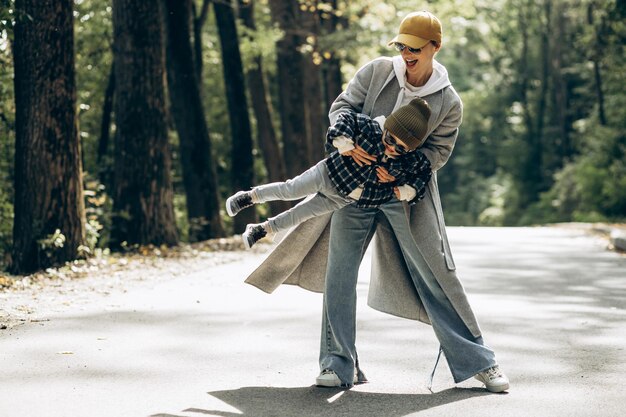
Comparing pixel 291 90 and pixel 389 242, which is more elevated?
pixel 291 90

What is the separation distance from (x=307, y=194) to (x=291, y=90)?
18.4 m

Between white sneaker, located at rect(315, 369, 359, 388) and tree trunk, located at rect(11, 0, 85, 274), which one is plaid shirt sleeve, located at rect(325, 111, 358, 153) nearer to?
white sneaker, located at rect(315, 369, 359, 388)

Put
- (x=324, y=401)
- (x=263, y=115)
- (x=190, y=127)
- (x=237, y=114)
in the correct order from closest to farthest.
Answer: (x=324, y=401)
(x=190, y=127)
(x=237, y=114)
(x=263, y=115)

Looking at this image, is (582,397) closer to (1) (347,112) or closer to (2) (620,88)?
(1) (347,112)

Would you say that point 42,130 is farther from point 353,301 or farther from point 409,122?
point 409,122

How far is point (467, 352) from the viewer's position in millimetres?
6410

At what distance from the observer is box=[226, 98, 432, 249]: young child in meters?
6.00

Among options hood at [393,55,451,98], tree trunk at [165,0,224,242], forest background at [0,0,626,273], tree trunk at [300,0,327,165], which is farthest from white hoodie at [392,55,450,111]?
tree trunk at [300,0,327,165]

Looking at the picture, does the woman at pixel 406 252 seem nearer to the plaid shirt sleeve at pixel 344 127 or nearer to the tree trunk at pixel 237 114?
the plaid shirt sleeve at pixel 344 127

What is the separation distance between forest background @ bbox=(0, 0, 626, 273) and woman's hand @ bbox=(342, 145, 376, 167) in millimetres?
6862

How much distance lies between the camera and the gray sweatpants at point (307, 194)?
6383 millimetres

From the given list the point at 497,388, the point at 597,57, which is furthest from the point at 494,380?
the point at 597,57

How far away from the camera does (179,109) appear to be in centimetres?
2042

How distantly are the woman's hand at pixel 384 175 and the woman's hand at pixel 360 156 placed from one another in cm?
7
